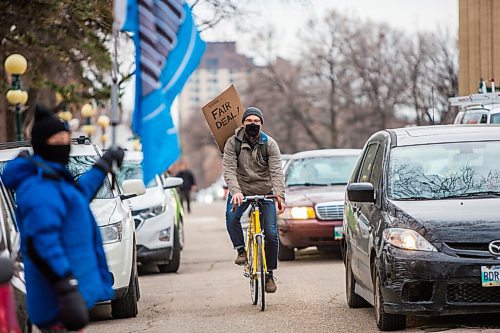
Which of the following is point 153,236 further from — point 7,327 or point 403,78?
point 403,78

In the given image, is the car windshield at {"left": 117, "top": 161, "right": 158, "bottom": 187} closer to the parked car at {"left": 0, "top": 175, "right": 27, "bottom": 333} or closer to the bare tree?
the bare tree

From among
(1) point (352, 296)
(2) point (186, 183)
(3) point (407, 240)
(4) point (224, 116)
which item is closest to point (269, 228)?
(1) point (352, 296)

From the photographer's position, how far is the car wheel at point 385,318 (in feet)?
31.7

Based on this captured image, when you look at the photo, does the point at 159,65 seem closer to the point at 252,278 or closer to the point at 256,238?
the point at 256,238

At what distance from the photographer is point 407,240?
30.5ft

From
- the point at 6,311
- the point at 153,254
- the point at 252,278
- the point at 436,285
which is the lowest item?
the point at 153,254

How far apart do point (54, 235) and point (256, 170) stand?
20.8ft

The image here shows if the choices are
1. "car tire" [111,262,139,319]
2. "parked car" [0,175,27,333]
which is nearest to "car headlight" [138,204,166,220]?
"car tire" [111,262,139,319]

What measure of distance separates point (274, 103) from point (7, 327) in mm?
68266

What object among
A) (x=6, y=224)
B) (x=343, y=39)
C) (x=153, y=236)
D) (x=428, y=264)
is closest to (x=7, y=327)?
(x=6, y=224)

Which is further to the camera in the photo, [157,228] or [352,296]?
[157,228]

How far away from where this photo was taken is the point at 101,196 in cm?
1206

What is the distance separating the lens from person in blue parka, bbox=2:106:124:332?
5973 mm

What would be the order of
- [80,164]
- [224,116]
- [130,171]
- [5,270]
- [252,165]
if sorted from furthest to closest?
[130,171], [224,116], [80,164], [252,165], [5,270]
